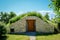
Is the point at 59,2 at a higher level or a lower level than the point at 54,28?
higher

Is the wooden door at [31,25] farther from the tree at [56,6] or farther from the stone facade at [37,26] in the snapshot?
the tree at [56,6]

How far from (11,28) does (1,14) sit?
2490 cm

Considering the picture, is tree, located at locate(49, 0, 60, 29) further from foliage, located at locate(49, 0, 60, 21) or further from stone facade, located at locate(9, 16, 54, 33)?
stone facade, located at locate(9, 16, 54, 33)

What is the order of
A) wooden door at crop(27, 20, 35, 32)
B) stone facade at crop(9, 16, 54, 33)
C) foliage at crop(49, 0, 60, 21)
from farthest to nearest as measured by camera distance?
wooden door at crop(27, 20, 35, 32) < stone facade at crop(9, 16, 54, 33) < foliage at crop(49, 0, 60, 21)

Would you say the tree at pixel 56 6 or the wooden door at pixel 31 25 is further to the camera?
the wooden door at pixel 31 25

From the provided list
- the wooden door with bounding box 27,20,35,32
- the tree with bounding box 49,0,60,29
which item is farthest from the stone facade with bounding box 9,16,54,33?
the tree with bounding box 49,0,60,29

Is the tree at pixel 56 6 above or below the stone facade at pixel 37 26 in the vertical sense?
above

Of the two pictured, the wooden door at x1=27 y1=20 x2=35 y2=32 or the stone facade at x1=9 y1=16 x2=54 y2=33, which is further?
the wooden door at x1=27 y1=20 x2=35 y2=32

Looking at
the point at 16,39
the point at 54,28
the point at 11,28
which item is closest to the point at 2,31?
the point at 16,39

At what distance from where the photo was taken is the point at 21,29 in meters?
26.6

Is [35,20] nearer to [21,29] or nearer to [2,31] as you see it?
[21,29]

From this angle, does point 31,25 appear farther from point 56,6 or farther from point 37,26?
point 56,6

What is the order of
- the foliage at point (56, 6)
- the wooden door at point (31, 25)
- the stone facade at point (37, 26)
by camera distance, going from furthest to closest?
the wooden door at point (31, 25) → the stone facade at point (37, 26) → the foliage at point (56, 6)

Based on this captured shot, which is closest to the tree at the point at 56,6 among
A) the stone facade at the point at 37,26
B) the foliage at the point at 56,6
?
the foliage at the point at 56,6
